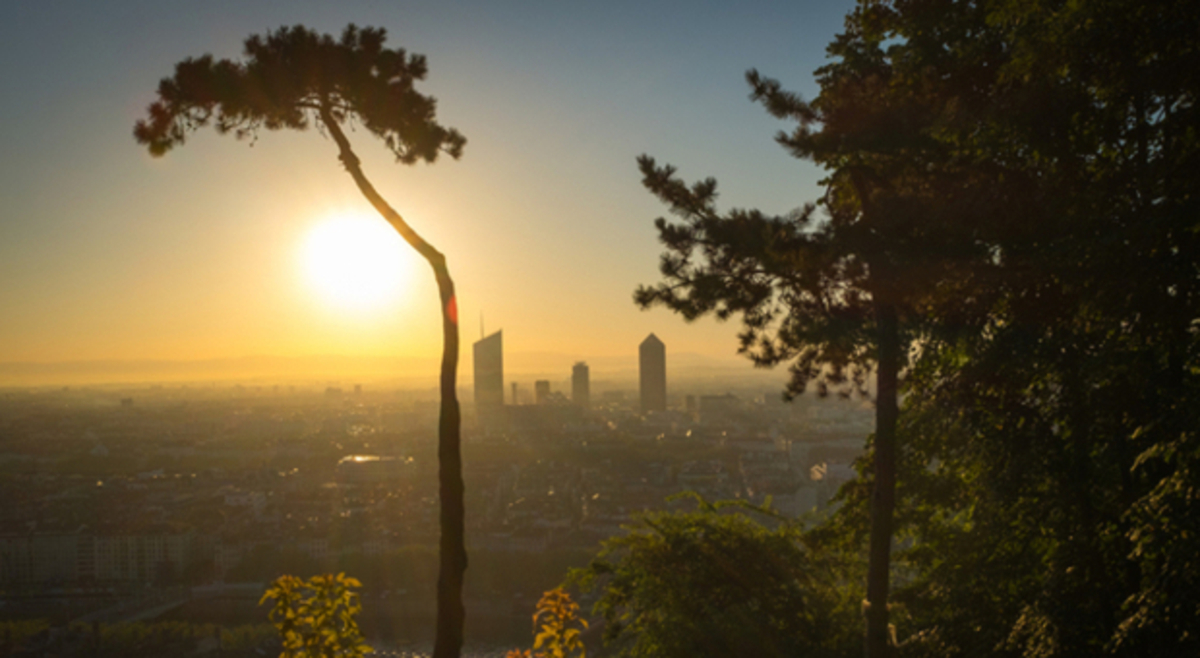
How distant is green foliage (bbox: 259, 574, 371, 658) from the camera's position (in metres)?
2.42

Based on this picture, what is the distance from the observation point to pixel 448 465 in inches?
98.3

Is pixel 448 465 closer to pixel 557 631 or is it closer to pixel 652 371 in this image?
pixel 557 631

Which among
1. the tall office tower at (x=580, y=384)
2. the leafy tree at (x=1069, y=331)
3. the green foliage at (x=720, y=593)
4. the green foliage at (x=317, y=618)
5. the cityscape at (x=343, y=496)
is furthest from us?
the tall office tower at (x=580, y=384)

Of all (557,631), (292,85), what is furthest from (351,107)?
(557,631)

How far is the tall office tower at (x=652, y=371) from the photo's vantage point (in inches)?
3260

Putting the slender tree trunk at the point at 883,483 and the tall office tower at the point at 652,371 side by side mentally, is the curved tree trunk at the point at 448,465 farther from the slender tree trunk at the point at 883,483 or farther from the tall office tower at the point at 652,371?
the tall office tower at the point at 652,371

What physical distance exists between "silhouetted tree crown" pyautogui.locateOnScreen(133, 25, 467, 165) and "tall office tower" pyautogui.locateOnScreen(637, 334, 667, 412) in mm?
79684

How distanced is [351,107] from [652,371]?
82.8 meters

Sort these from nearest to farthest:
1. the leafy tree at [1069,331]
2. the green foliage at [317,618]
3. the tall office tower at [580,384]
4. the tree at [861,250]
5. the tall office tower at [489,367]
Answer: the green foliage at [317,618] < the leafy tree at [1069,331] < the tree at [861,250] < the tall office tower at [489,367] < the tall office tower at [580,384]

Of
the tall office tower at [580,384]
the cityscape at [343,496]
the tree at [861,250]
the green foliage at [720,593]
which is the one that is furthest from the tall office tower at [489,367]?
the tree at [861,250]

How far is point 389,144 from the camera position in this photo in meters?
2.80

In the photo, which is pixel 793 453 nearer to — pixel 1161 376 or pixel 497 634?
pixel 497 634

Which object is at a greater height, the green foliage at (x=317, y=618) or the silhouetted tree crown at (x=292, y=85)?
the silhouetted tree crown at (x=292, y=85)

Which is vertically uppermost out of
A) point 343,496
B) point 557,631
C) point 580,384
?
point 557,631
